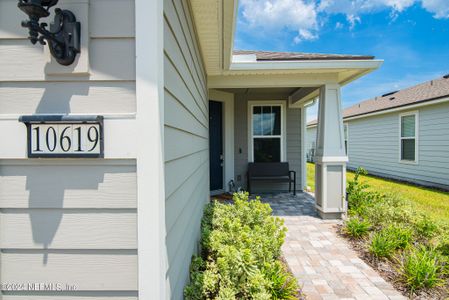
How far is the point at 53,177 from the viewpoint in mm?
1015

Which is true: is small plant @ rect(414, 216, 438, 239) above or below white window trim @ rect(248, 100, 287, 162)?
below

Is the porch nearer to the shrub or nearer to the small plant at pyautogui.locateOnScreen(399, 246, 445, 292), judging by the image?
the shrub

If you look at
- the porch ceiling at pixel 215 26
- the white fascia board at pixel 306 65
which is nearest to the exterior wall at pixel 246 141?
the white fascia board at pixel 306 65

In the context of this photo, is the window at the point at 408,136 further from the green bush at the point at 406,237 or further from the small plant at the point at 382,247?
the small plant at the point at 382,247

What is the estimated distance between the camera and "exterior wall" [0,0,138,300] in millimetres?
992

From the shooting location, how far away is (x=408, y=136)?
320 inches

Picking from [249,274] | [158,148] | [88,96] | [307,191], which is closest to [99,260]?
[158,148]

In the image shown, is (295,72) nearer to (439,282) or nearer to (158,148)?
(439,282)

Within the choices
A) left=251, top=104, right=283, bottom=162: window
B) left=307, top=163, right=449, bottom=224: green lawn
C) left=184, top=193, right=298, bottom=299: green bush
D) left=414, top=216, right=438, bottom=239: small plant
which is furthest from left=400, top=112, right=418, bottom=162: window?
left=184, top=193, right=298, bottom=299: green bush

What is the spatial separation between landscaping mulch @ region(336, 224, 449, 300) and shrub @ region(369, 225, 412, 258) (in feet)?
0.28

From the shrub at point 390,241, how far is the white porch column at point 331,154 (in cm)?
113

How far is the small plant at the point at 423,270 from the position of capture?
218 centimetres

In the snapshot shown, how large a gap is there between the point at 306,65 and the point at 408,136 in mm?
7003

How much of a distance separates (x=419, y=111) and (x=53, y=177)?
9.91 m
